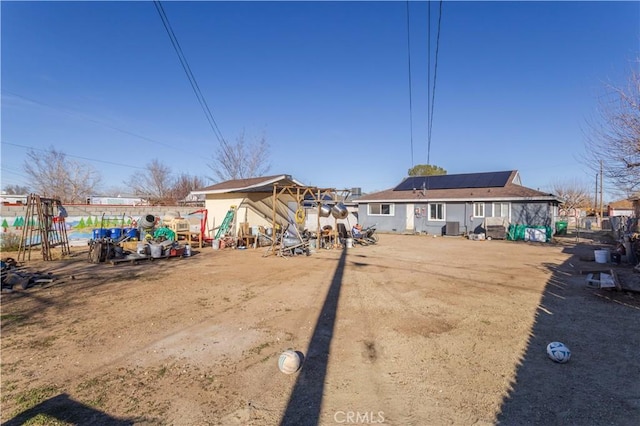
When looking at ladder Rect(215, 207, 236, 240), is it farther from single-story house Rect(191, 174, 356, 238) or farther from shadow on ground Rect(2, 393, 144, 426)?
shadow on ground Rect(2, 393, 144, 426)

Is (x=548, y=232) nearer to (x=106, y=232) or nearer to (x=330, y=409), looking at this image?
(x=330, y=409)

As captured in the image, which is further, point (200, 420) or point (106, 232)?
point (106, 232)

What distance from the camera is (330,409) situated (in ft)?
9.22

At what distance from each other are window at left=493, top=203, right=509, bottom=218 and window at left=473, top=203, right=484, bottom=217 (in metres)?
0.65

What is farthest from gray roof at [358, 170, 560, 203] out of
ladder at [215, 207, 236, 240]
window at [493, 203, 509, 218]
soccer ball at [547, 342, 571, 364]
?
soccer ball at [547, 342, 571, 364]

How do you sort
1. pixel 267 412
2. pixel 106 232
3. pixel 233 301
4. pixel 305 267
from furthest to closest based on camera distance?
1. pixel 106 232
2. pixel 305 267
3. pixel 233 301
4. pixel 267 412

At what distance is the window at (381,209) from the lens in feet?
75.6

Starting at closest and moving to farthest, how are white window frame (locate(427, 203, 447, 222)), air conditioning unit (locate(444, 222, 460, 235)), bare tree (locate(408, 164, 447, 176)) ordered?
air conditioning unit (locate(444, 222, 460, 235)) < white window frame (locate(427, 203, 447, 222)) < bare tree (locate(408, 164, 447, 176))

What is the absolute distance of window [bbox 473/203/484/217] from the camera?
19453 millimetres

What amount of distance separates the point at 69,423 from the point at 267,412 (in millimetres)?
1599

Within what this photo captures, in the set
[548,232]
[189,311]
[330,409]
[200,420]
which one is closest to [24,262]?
[189,311]

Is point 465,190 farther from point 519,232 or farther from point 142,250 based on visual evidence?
point 142,250

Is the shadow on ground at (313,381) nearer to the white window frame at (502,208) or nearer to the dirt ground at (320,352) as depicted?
the dirt ground at (320,352)

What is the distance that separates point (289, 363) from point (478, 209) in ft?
62.6
